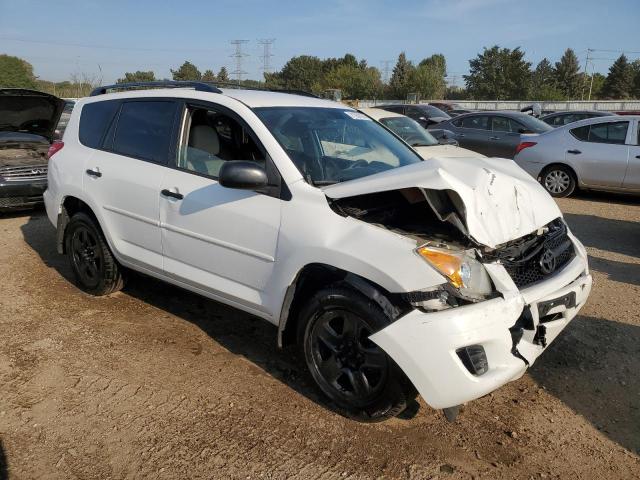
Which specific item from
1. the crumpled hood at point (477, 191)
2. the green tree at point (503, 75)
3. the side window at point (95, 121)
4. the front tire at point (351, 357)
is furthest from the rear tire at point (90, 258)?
the green tree at point (503, 75)

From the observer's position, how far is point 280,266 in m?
3.25

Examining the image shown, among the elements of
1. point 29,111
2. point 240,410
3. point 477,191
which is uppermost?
point 29,111

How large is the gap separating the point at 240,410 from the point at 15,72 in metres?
57.9

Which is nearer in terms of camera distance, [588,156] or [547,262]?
[547,262]

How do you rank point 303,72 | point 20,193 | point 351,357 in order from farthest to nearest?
point 303,72
point 20,193
point 351,357

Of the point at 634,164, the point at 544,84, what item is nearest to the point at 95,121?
the point at 634,164

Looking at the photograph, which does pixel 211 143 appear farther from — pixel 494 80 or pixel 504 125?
pixel 494 80

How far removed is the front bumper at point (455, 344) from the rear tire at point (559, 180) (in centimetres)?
781

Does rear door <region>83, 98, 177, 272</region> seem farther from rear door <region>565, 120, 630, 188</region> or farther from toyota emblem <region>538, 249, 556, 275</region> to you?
rear door <region>565, 120, 630, 188</region>

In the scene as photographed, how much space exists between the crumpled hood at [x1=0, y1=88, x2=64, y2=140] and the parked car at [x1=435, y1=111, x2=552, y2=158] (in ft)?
28.4

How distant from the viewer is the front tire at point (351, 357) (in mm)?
2844

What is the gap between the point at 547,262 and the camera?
3.21 meters

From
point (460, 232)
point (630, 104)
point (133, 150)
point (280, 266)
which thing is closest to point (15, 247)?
point (133, 150)

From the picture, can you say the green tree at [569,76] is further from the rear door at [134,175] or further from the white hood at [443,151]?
the rear door at [134,175]
